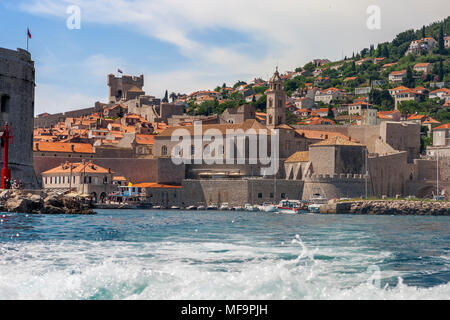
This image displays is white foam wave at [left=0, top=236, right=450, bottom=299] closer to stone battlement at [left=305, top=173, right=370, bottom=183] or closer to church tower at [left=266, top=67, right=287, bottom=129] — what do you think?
stone battlement at [left=305, top=173, right=370, bottom=183]

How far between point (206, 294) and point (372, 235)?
13407 millimetres

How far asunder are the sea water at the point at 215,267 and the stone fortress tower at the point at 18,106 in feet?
56.6

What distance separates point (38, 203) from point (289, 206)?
2160cm

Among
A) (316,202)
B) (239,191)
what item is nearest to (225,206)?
(239,191)

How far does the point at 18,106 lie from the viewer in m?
35.0

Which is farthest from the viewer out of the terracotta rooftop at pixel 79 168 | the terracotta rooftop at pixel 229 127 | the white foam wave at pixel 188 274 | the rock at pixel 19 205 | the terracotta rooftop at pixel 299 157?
the terracotta rooftop at pixel 229 127

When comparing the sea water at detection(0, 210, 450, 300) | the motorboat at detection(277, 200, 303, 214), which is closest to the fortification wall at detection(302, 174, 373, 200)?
the motorboat at detection(277, 200, 303, 214)

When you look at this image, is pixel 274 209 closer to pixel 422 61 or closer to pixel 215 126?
pixel 215 126

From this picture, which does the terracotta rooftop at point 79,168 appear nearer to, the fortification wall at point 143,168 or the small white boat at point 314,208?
the fortification wall at point 143,168

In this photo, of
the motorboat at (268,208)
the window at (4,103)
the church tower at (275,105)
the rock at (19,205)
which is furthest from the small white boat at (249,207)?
the rock at (19,205)

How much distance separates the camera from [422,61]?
A: 385ft

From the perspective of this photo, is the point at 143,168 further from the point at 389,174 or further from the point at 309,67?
the point at 309,67

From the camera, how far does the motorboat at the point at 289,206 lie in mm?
46056
